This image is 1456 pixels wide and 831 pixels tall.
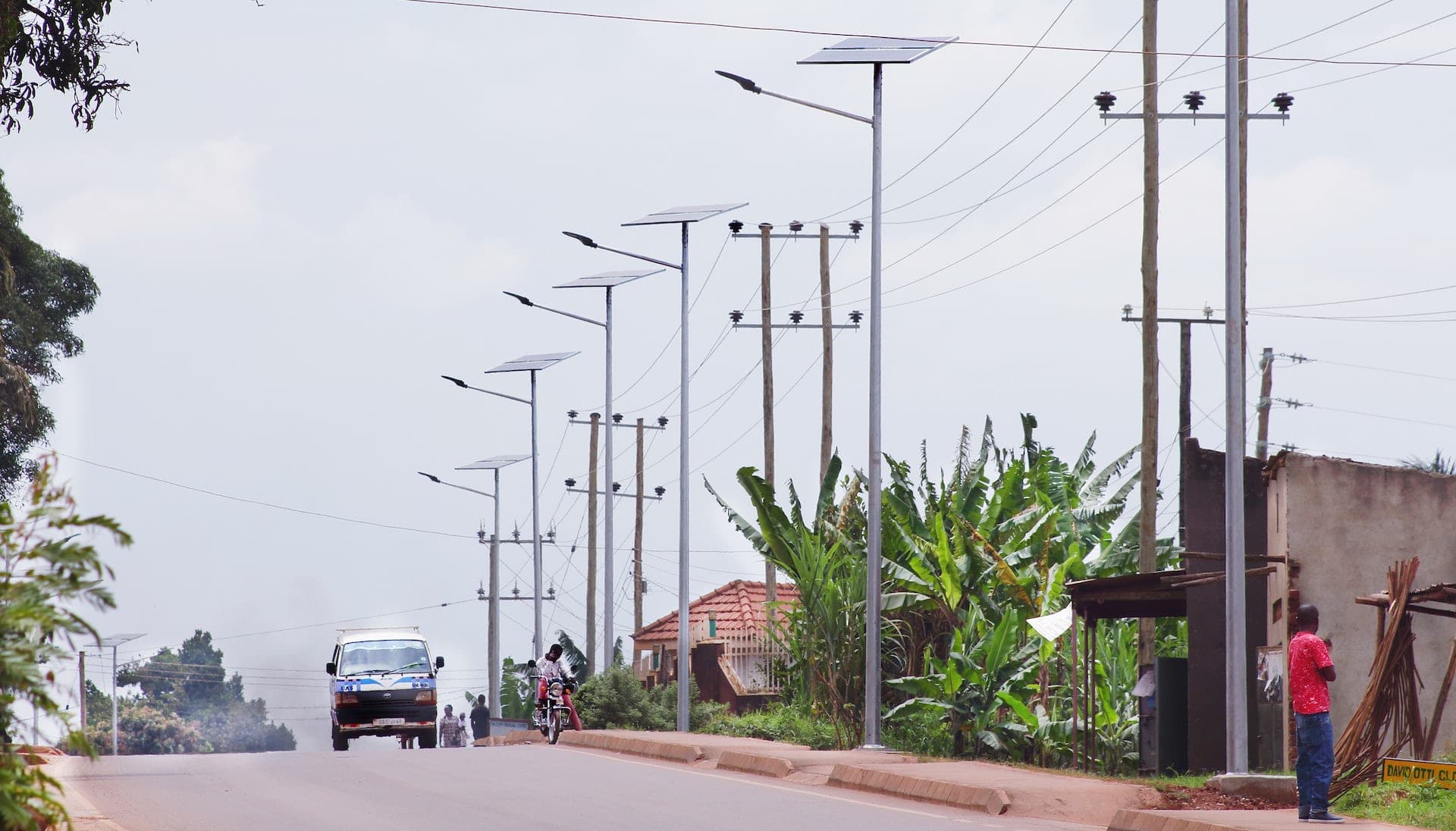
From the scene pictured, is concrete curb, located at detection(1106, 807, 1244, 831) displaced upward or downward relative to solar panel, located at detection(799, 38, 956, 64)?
downward

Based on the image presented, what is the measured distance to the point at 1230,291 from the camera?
59.1 feet

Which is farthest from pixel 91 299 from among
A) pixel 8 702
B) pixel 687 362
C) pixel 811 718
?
pixel 8 702

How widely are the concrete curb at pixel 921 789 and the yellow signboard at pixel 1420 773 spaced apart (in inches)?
102

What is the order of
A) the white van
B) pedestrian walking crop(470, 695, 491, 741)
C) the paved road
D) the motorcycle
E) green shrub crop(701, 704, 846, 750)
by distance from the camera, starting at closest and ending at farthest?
the paved road, green shrub crop(701, 704, 846, 750), the motorcycle, the white van, pedestrian walking crop(470, 695, 491, 741)

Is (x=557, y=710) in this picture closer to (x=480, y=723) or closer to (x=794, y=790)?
(x=794, y=790)

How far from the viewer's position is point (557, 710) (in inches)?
1155

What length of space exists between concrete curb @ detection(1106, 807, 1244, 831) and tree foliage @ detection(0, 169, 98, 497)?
27599 mm

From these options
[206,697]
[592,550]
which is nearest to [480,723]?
[592,550]

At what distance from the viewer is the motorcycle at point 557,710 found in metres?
29.3

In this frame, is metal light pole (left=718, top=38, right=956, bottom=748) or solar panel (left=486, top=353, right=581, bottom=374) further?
solar panel (left=486, top=353, right=581, bottom=374)

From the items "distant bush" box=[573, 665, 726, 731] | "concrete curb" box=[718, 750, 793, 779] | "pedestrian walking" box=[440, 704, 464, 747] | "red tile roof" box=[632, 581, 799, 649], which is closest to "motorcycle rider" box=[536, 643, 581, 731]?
"distant bush" box=[573, 665, 726, 731]

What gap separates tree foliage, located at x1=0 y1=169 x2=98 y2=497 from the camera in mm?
37000

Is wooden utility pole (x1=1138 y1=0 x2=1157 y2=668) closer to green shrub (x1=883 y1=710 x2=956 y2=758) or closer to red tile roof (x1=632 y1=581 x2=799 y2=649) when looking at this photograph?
green shrub (x1=883 y1=710 x2=956 y2=758)

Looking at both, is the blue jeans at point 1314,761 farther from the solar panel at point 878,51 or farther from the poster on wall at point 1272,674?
the solar panel at point 878,51
